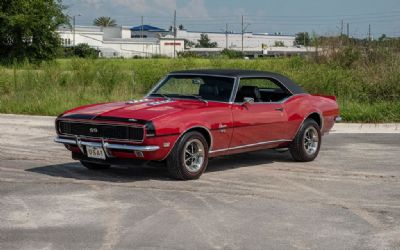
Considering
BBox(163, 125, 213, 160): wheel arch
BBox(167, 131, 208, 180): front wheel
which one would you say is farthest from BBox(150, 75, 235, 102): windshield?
BBox(167, 131, 208, 180): front wheel

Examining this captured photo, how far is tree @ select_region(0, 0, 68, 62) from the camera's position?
157ft

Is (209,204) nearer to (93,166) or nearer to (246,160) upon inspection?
(93,166)

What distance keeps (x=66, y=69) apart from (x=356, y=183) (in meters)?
16.5

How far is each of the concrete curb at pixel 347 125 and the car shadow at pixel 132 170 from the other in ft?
13.9

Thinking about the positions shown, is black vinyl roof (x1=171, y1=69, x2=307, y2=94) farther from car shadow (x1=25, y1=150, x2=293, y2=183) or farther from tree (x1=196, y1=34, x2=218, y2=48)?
tree (x1=196, y1=34, x2=218, y2=48)

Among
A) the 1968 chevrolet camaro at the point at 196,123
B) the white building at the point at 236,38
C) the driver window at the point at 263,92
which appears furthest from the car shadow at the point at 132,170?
the white building at the point at 236,38

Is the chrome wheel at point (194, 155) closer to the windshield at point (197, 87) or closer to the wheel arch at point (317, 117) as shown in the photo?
the windshield at point (197, 87)

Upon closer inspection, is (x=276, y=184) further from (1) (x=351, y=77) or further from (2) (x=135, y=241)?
(1) (x=351, y=77)

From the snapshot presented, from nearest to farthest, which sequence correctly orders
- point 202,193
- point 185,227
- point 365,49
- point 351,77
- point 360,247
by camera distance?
point 360,247 → point 185,227 → point 202,193 → point 351,77 → point 365,49

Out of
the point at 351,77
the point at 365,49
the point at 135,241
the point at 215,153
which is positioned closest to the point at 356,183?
the point at 215,153

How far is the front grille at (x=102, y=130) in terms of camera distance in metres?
8.20

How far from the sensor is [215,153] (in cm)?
904

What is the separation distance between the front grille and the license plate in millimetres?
168

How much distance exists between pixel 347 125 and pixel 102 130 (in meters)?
8.46
